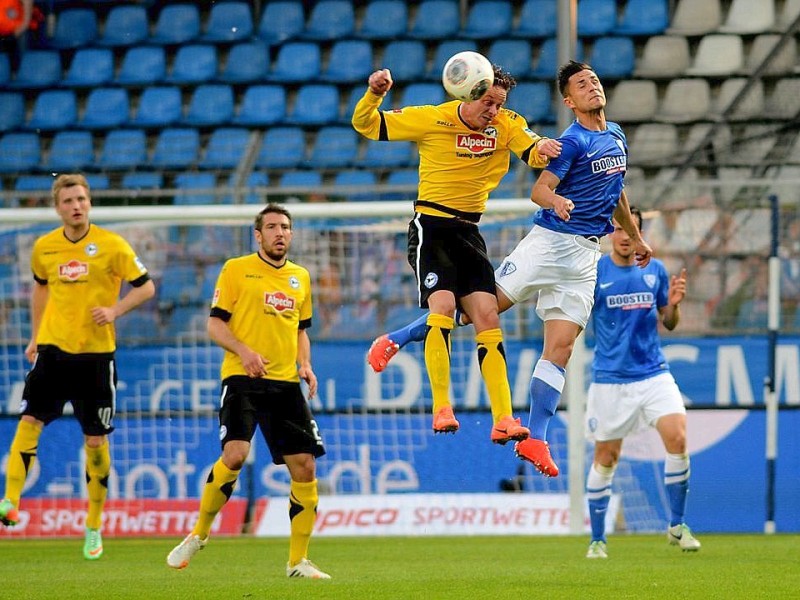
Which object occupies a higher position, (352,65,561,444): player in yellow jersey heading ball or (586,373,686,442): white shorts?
(352,65,561,444): player in yellow jersey heading ball

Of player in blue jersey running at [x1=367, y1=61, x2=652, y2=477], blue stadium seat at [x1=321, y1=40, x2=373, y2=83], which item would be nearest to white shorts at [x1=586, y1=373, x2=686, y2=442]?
player in blue jersey running at [x1=367, y1=61, x2=652, y2=477]

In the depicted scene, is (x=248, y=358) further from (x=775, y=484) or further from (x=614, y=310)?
(x=775, y=484)

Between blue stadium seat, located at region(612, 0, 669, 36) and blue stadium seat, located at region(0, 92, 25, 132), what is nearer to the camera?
blue stadium seat, located at region(612, 0, 669, 36)

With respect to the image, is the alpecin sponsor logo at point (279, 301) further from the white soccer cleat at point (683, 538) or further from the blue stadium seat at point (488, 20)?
the blue stadium seat at point (488, 20)

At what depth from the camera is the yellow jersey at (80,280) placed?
9508mm

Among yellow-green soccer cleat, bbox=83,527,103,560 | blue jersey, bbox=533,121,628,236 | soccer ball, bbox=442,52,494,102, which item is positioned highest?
soccer ball, bbox=442,52,494,102

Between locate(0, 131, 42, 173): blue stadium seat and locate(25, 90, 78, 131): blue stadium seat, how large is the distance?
21cm

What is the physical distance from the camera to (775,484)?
11773 millimetres

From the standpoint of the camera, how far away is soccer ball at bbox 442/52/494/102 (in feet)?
22.2

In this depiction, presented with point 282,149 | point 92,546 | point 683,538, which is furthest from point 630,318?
point 282,149

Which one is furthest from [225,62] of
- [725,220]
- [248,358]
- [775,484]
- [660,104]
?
[248,358]

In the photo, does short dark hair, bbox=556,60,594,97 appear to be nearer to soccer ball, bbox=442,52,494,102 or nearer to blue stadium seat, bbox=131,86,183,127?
soccer ball, bbox=442,52,494,102

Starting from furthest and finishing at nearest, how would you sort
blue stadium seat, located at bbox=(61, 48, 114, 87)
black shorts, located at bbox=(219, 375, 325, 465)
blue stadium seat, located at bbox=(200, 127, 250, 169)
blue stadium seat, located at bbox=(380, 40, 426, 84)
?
blue stadium seat, located at bbox=(61, 48, 114, 87)
blue stadium seat, located at bbox=(380, 40, 426, 84)
blue stadium seat, located at bbox=(200, 127, 250, 169)
black shorts, located at bbox=(219, 375, 325, 465)

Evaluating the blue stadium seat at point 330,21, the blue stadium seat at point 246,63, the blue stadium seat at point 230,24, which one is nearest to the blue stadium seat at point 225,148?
the blue stadium seat at point 246,63
